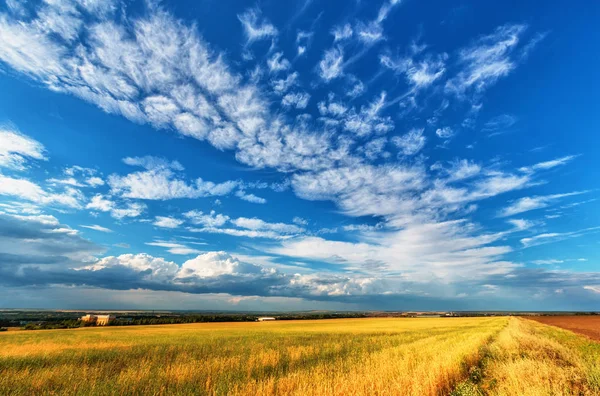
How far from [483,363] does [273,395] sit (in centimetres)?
1324

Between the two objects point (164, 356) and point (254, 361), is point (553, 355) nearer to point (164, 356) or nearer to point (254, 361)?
point (254, 361)

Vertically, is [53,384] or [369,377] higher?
[369,377]

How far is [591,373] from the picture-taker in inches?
565

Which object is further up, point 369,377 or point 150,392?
Result: point 369,377

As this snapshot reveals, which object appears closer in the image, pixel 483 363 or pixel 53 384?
pixel 53 384

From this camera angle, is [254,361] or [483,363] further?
[254,361]

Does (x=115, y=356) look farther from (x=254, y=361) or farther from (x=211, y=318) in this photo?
(x=211, y=318)

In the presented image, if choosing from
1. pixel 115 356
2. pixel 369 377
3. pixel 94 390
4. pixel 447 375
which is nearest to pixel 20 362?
pixel 115 356

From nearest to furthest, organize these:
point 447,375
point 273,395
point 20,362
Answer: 1. point 273,395
2. point 447,375
3. point 20,362

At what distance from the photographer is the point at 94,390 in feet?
40.5

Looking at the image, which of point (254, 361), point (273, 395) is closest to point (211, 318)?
point (254, 361)

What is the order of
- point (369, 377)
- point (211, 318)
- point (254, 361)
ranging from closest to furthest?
point (369, 377), point (254, 361), point (211, 318)

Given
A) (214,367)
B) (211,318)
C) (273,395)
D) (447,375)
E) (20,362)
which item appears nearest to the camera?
(273,395)

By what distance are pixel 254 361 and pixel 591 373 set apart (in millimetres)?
16986
